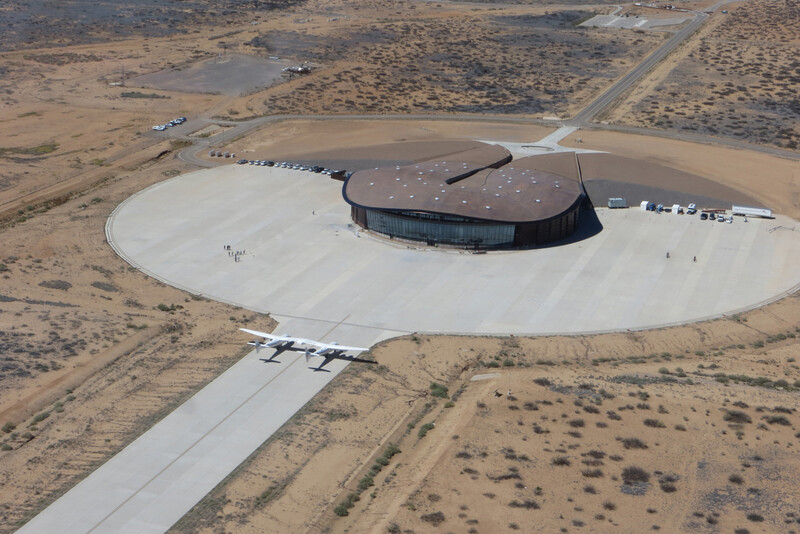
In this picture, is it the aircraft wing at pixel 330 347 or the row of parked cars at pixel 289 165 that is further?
the row of parked cars at pixel 289 165

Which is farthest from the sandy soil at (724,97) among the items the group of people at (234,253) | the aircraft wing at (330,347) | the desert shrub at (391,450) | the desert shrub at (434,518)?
the desert shrub at (434,518)

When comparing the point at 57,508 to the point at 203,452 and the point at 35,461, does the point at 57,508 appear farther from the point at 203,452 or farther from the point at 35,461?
the point at 203,452

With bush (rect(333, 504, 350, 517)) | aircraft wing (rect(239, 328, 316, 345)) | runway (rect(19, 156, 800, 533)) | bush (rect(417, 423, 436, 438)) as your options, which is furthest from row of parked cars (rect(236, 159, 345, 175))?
bush (rect(333, 504, 350, 517))

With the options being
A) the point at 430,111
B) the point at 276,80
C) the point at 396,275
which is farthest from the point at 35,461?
the point at 276,80

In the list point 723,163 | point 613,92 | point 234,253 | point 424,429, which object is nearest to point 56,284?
point 234,253

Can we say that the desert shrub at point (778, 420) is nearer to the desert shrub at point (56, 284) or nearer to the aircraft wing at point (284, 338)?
the aircraft wing at point (284, 338)

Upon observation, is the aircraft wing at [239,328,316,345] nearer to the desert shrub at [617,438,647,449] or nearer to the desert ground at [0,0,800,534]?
the desert ground at [0,0,800,534]

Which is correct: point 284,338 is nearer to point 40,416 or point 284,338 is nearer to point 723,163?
point 40,416
